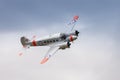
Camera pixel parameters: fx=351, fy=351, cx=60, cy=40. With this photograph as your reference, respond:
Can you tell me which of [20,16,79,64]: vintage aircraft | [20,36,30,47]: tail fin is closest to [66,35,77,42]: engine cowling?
[20,16,79,64]: vintage aircraft

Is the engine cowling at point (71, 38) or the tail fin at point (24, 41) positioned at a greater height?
the tail fin at point (24, 41)

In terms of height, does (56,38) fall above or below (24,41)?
below

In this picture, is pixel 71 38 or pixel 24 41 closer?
pixel 71 38

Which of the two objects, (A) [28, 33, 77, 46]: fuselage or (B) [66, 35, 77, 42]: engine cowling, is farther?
(A) [28, 33, 77, 46]: fuselage

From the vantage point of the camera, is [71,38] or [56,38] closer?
[71,38]

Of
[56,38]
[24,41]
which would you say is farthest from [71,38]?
[24,41]

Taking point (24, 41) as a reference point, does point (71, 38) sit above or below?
below

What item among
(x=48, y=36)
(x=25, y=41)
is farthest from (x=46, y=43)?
(x=25, y=41)

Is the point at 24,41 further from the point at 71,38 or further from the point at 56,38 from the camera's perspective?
the point at 71,38

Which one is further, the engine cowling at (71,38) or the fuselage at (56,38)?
the fuselage at (56,38)

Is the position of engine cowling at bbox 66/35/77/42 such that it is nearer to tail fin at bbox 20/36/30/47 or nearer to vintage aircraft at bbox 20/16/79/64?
vintage aircraft at bbox 20/16/79/64

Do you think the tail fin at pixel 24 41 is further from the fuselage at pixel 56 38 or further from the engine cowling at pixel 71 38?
the engine cowling at pixel 71 38

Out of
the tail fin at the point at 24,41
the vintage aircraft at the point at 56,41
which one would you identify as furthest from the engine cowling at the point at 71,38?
the tail fin at the point at 24,41

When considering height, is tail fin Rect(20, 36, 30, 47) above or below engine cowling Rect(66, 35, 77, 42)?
above
